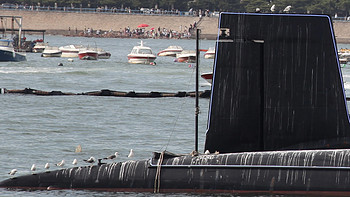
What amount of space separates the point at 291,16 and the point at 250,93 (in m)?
1.91

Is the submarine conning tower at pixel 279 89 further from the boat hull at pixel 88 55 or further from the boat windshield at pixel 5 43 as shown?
the boat hull at pixel 88 55

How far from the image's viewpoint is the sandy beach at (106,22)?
160 meters

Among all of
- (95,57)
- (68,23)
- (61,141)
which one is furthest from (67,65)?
A: (68,23)

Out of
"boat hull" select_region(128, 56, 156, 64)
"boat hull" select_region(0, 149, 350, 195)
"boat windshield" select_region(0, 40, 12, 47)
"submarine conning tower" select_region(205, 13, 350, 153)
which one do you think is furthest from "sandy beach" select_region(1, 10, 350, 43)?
"boat hull" select_region(0, 149, 350, 195)

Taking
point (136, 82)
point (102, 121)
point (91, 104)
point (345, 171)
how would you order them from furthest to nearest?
point (136, 82)
point (91, 104)
point (102, 121)
point (345, 171)

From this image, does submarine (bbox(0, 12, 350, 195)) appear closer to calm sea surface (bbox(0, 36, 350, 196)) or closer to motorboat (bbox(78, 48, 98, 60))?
calm sea surface (bbox(0, 36, 350, 196))

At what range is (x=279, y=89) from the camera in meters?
19.6

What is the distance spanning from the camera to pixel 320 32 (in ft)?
63.2

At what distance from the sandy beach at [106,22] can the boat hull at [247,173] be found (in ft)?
458

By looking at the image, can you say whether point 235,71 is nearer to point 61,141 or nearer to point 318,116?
point 318,116

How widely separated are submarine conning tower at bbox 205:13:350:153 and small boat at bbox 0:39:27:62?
57495 mm

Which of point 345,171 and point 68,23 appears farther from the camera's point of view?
point 68,23

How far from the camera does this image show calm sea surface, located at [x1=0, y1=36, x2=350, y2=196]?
2664 centimetres

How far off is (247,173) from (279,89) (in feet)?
6.63
